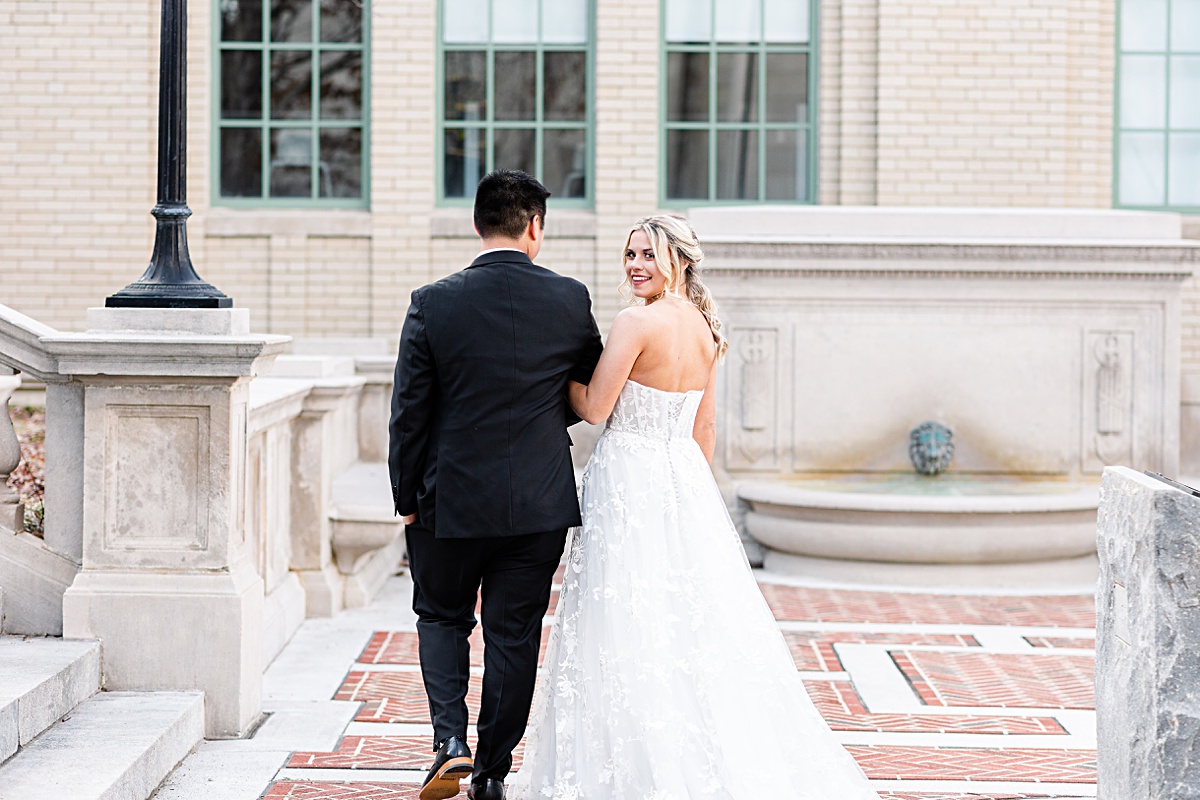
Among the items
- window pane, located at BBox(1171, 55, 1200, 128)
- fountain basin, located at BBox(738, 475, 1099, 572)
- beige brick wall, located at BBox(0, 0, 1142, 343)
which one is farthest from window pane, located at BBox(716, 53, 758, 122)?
fountain basin, located at BBox(738, 475, 1099, 572)

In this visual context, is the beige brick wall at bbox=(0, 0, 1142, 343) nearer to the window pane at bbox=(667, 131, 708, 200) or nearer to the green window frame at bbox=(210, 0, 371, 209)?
the green window frame at bbox=(210, 0, 371, 209)

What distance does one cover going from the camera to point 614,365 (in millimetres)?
4863

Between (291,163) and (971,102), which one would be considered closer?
(971,102)

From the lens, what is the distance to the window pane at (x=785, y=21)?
1238 cm

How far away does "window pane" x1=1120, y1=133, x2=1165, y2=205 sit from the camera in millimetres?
12484

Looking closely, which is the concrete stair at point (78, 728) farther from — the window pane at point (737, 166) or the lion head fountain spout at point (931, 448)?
the window pane at point (737, 166)

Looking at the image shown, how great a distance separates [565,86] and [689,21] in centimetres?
115

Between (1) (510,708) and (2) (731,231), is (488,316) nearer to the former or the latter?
(1) (510,708)

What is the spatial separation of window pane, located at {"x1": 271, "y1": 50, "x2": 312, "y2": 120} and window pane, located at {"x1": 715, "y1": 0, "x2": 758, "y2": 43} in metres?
3.42

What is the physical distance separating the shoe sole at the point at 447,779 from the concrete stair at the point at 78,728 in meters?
0.94

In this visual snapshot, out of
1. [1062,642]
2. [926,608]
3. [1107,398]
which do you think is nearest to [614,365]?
[1062,642]

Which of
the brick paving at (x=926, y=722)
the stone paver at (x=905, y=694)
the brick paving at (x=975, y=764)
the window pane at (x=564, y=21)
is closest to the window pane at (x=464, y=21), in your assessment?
the window pane at (x=564, y=21)

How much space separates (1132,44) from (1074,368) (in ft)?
12.9

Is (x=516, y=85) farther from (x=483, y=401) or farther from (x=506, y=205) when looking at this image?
(x=483, y=401)
